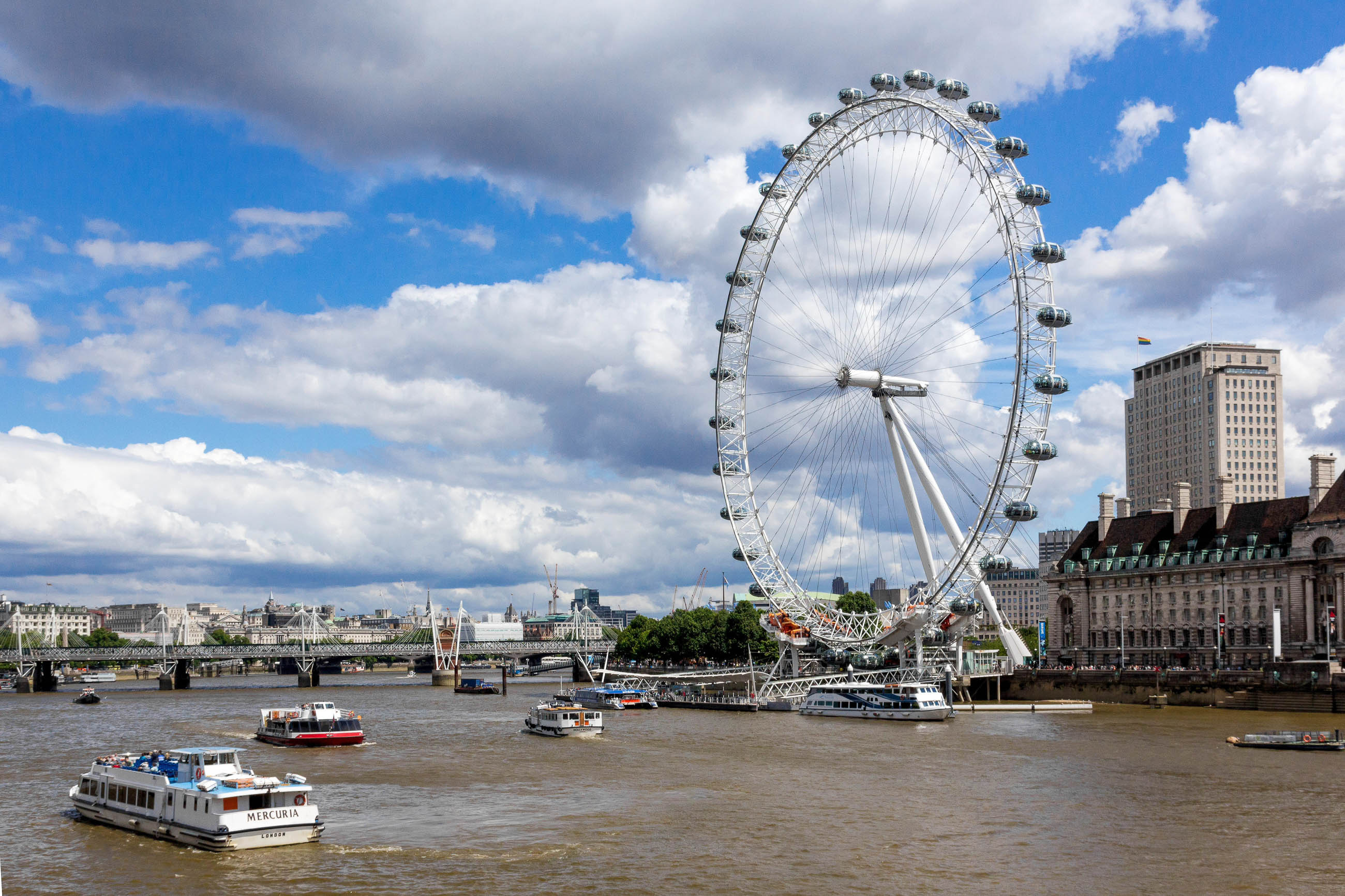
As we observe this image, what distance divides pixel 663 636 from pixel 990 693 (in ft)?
285

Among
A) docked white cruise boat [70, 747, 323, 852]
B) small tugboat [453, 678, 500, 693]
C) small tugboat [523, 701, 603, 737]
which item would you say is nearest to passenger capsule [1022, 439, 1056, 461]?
small tugboat [523, 701, 603, 737]

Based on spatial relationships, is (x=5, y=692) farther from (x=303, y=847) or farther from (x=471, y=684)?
(x=303, y=847)

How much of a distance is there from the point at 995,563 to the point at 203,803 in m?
58.7

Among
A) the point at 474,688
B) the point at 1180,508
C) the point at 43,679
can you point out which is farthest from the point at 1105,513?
the point at 43,679

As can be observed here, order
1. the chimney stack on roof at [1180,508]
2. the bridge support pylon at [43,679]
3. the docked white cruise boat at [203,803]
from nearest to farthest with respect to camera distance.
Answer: the docked white cruise boat at [203,803] < the chimney stack on roof at [1180,508] < the bridge support pylon at [43,679]

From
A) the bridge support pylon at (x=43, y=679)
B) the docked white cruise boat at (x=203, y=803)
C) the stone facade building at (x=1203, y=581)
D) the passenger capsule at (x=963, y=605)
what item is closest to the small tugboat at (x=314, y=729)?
the docked white cruise boat at (x=203, y=803)

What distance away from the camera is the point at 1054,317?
279 feet

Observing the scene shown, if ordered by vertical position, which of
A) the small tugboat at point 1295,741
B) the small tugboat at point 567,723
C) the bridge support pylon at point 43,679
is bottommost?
the bridge support pylon at point 43,679

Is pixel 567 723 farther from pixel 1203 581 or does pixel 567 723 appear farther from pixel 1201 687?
pixel 1203 581

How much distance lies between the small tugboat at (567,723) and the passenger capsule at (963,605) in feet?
93.8

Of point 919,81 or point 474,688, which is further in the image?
point 474,688

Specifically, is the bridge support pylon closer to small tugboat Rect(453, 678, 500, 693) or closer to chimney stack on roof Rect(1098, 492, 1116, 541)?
small tugboat Rect(453, 678, 500, 693)

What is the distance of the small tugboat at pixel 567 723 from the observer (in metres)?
85.6

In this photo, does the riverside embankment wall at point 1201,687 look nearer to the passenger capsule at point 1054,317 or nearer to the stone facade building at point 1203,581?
the stone facade building at point 1203,581
